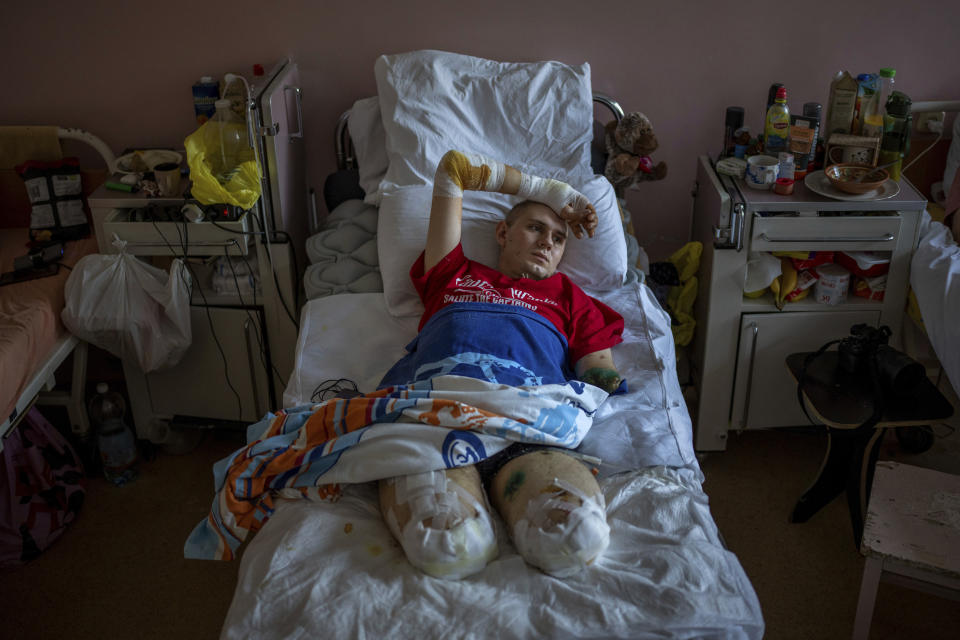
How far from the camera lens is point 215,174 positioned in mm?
2551

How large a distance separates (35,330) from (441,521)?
143cm

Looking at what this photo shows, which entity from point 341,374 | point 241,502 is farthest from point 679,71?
point 241,502

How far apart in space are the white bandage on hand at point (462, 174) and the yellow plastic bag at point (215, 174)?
55 centimetres

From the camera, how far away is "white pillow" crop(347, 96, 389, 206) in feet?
Answer: 8.76

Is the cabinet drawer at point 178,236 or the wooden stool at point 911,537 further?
the cabinet drawer at point 178,236

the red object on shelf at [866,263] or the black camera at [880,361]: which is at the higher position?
the red object on shelf at [866,263]

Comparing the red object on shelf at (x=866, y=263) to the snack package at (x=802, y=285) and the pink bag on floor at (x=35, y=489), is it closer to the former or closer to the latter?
the snack package at (x=802, y=285)

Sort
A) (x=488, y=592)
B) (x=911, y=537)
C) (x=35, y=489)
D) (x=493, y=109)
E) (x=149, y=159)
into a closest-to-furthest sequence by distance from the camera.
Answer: (x=488, y=592) < (x=911, y=537) < (x=35, y=489) < (x=493, y=109) < (x=149, y=159)

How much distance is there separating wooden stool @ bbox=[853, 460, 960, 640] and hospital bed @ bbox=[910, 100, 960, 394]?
0.30 metres

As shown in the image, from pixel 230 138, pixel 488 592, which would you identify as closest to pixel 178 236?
pixel 230 138

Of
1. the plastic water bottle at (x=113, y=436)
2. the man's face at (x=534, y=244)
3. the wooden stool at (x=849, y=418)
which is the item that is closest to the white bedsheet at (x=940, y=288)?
the wooden stool at (x=849, y=418)

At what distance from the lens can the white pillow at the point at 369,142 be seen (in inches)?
105

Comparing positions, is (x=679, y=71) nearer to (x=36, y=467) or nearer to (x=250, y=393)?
(x=250, y=393)

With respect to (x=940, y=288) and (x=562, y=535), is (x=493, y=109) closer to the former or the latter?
(x=940, y=288)
